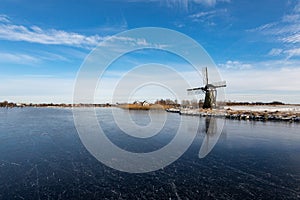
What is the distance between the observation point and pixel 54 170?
318 inches

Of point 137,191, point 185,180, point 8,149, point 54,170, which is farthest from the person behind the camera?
point 8,149

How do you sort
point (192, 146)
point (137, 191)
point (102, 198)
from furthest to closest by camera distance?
point (192, 146)
point (137, 191)
point (102, 198)

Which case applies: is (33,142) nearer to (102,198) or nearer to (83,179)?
(83,179)

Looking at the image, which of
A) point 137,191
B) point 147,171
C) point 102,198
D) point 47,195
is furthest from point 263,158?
point 47,195

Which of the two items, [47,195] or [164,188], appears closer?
[47,195]

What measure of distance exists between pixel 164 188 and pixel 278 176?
402 centimetres

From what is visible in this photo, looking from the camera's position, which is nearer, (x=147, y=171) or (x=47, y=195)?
(x=47, y=195)

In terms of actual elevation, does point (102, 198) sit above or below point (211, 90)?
below

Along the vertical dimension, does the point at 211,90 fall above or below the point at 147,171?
above

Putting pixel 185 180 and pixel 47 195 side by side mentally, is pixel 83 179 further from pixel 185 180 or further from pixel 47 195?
pixel 185 180

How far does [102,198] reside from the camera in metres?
5.90

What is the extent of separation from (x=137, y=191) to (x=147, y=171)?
6.05 feet

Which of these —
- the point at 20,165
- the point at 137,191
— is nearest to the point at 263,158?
the point at 137,191

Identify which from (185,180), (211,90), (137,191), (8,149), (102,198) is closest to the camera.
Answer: (102,198)
